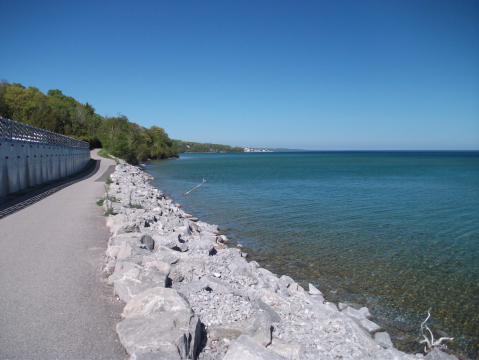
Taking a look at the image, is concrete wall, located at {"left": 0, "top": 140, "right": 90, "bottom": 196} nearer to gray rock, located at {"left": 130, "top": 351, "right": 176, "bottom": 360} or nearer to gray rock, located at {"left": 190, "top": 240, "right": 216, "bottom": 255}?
gray rock, located at {"left": 190, "top": 240, "right": 216, "bottom": 255}

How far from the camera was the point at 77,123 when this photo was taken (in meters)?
78.2

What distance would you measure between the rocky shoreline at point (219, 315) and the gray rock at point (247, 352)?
1 cm

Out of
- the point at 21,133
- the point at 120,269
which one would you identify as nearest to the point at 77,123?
the point at 21,133

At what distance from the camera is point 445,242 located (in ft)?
43.0

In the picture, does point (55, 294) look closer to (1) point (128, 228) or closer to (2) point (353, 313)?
(1) point (128, 228)

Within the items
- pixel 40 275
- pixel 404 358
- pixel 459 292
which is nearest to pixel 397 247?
pixel 459 292

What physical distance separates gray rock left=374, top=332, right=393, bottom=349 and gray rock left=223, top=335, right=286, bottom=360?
3.02 m

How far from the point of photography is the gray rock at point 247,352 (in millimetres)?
3873

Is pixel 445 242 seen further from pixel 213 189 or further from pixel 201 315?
pixel 213 189

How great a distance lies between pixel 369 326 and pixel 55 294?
594 cm

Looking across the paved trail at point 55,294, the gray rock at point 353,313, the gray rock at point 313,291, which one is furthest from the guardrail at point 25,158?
the gray rock at point 353,313

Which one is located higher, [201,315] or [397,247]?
[201,315]

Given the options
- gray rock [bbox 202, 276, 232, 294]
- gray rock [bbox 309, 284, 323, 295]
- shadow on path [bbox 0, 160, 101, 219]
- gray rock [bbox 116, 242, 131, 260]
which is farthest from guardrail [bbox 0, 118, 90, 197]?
gray rock [bbox 309, 284, 323, 295]

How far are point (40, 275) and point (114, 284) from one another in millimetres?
1607
